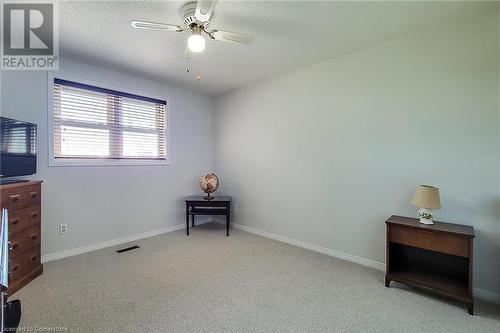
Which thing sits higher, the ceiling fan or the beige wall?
the ceiling fan

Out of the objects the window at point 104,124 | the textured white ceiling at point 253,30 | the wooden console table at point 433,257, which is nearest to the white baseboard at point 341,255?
the wooden console table at point 433,257

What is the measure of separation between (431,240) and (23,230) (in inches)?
149

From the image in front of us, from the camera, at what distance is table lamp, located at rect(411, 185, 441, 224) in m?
2.04

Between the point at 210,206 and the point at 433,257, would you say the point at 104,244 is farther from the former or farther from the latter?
the point at 433,257

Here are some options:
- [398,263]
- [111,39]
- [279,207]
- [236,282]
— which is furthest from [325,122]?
[111,39]

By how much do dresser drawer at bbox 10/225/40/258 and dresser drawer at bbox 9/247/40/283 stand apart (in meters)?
0.05

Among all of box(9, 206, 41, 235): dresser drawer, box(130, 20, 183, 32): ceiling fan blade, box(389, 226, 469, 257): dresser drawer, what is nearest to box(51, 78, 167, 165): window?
box(9, 206, 41, 235): dresser drawer

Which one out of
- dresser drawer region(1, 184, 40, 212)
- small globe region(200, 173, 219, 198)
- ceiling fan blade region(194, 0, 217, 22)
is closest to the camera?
ceiling fan blade region(194, 0, 217, 22)

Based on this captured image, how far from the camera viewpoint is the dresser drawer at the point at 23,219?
2.14 m

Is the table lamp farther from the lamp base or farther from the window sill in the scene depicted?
the window sill

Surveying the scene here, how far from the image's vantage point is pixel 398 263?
2.37m

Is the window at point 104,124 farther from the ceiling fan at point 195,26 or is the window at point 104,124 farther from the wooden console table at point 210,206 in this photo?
the ceiling fan at point 195,26

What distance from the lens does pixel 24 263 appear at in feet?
7.36

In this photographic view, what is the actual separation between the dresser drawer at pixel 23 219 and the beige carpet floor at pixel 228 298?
547mm
